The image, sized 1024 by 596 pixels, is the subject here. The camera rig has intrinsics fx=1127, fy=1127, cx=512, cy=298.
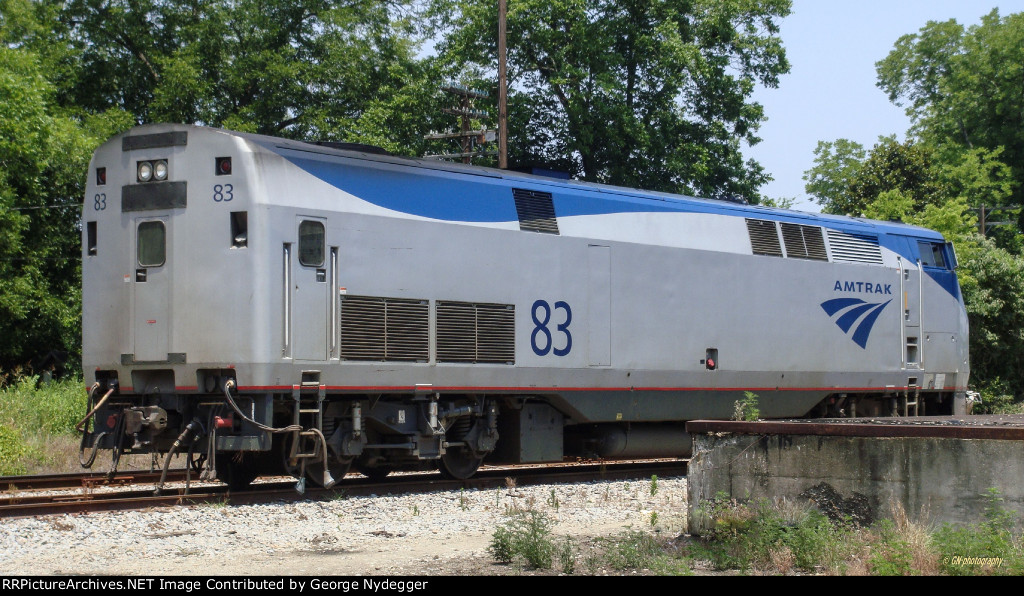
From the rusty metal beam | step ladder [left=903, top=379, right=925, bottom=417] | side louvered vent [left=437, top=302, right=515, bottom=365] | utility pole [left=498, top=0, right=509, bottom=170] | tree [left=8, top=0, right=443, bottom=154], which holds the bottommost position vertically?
step ladder [left=903, top=379, right=925, bottom=417]

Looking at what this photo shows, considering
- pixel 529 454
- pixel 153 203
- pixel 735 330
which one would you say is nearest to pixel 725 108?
pixel 735 330

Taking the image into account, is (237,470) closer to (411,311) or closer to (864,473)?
(411,311)

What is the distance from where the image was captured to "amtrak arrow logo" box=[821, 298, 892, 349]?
744 inches

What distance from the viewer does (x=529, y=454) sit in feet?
50.4

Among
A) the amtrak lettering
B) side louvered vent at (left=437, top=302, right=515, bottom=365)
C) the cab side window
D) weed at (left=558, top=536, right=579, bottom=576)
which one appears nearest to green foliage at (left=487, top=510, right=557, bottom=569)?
weed at (left=558, top=536, right=579, bottom=576)

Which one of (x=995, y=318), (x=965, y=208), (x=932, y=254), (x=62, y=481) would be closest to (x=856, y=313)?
(x=932, y=254)

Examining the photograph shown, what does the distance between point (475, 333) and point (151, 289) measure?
13.1ft

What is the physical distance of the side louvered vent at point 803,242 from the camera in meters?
18.5

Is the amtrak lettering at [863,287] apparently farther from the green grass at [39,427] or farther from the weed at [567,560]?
the green grass at [39,427]

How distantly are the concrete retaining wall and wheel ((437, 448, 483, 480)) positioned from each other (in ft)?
16.3

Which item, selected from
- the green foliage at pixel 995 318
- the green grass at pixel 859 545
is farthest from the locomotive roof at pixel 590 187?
the green foliage at pixel 995 318

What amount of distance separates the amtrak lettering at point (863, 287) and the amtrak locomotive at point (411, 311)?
1.00ft

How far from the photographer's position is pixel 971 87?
2443 inches

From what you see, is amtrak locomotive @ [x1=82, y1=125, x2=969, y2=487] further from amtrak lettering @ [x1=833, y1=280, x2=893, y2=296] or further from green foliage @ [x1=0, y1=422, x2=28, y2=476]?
green foliage @ [x1=0, y1=422, x2=28, y2=476]
